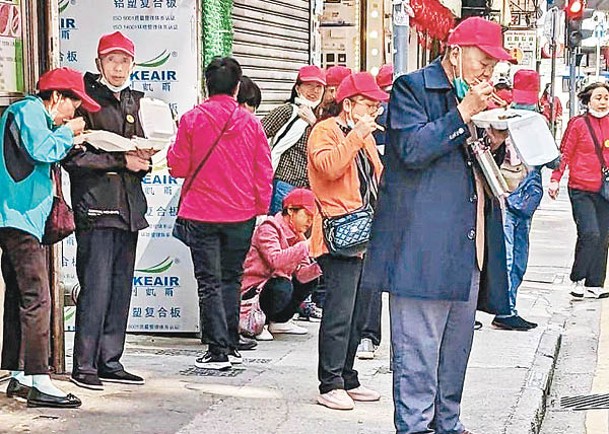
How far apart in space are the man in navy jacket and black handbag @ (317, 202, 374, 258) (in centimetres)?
91

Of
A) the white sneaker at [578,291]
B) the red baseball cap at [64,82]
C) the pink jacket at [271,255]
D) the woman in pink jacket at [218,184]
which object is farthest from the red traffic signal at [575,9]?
the red baseball cap at [64,82]

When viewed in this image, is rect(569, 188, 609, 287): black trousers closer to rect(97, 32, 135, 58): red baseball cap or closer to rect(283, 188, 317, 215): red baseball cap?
rect(283, 188, 317, 215): red baseball cap

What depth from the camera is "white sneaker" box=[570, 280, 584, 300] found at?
12.0 metres

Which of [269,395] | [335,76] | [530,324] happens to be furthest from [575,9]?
[269,395]

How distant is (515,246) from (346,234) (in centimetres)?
382

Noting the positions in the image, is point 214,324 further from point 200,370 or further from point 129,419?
point 129,419

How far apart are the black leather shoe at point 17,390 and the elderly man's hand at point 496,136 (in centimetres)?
287

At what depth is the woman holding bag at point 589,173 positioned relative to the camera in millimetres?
11406

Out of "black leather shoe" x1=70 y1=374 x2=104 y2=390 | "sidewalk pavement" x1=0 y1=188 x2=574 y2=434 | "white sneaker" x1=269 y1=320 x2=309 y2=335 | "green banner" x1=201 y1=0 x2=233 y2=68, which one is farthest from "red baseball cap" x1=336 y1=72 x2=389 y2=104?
"white sneaker" x1=269 y1=320 x2=309 y2=335

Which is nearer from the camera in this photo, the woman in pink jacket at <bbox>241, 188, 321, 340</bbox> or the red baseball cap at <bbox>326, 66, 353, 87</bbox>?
the woman in pink jacket at <bbox>241, 188, 321, 340</bbox>

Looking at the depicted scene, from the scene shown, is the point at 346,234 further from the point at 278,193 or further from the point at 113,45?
the point at 278,193

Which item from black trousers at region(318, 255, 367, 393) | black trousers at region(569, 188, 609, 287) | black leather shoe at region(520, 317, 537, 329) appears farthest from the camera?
black trousers at region(569, 188, 609, 287)

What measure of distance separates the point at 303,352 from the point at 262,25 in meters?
3.51

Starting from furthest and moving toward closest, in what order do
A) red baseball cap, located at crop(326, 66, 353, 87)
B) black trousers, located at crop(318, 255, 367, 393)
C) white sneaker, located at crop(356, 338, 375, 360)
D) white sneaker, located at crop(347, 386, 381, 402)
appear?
red baseball cap, located at crop(326, 66, 353, 87) < white sneaker, located at crop(356, 338, 375, 360) < white sneaker, located at crop(347, 386, 381, 402) < black trousers, located at crop(318, 255, 367, 393)
